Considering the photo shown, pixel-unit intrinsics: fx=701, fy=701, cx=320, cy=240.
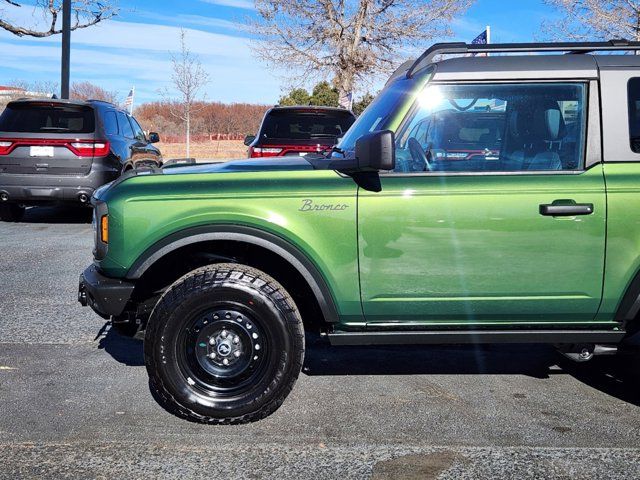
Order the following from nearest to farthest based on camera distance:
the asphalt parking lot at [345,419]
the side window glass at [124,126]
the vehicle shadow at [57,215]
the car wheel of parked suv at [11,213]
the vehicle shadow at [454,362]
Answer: the asphalt parking lot at [345,419], the vehicle shadow at [454,362], the car wheel of parked suv at [11,213], the side window glass at [124,126], the vehicle shadow at [57,215]

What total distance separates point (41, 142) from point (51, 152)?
0.19 meters

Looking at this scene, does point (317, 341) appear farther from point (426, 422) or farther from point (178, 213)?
point (178, 213)

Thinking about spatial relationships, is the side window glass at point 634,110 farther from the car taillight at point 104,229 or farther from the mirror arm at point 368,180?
the car taillight at point 104,229

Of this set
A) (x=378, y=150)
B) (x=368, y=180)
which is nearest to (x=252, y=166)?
(x=368, y=180)

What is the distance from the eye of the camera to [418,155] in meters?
3.88

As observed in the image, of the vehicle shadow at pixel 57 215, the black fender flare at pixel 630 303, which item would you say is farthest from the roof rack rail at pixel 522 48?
the vehicle shadow at pixel 57 215

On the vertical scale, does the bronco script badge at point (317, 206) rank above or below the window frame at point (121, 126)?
below

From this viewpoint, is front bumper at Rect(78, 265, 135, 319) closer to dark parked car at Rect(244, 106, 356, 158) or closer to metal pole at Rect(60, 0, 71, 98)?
dark parked car at Rect(244, 106, 356, 158)

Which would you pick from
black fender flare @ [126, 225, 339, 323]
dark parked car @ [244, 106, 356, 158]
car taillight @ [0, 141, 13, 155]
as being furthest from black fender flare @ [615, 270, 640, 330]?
car taillight @ [0, 141, 13, 155]

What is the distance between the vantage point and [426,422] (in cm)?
380

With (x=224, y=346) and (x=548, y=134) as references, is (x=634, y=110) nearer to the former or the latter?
(x=548, y=134)

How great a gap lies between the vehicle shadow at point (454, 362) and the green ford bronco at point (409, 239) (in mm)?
812

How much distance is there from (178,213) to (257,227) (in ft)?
1.40

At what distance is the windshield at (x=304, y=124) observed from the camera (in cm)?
1054
